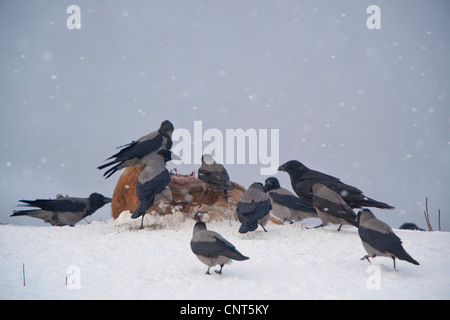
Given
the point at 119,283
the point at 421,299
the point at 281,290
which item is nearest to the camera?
the point at 421,299

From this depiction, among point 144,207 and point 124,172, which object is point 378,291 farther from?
point 124,172

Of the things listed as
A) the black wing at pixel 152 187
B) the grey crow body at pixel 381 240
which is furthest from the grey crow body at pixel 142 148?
the grey crow body at pixel 381 240

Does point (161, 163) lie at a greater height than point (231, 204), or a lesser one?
greater

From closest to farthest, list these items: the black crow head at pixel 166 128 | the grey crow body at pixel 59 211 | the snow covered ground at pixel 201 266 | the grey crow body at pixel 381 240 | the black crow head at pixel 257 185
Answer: the snow covered ground at pixel 201 266
the grey crow body at pixel 381 240
the black crow head at pixel 257 185
the grey crow body at pixel 59 211
the black crow head at pixel 166 128

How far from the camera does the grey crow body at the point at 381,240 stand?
17.4ft

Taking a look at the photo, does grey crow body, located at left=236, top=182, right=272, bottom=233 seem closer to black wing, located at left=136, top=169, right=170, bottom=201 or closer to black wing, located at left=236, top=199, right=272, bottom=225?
black wing, located at left=236, top=199, right=272, bottom=225

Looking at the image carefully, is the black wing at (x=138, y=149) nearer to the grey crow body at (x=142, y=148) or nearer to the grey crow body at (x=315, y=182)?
the grey crow body at (x=142, y=148)

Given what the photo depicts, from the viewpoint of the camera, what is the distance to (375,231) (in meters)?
5.62

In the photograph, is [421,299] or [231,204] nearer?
[421,299]

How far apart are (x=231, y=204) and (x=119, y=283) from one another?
4.96 metres

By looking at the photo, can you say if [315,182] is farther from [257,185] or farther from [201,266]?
[201,266]

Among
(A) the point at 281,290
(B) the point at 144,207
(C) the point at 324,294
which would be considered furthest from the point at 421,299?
(B) the point at 144,207

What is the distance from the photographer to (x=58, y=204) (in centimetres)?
1007

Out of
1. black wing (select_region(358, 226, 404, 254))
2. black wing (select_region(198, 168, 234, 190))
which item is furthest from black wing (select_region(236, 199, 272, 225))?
black wing (select_region(358, 226, 404, 254))
